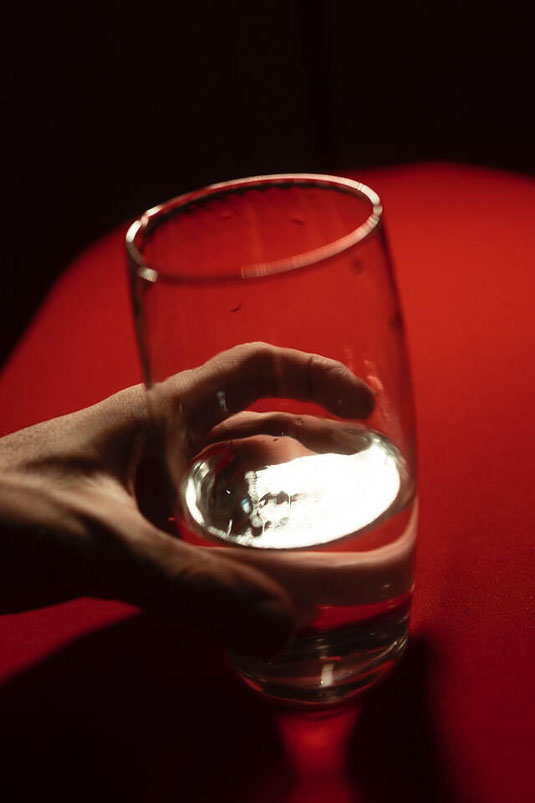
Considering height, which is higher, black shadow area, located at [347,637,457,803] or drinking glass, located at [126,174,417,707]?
drinking glass, located at [126,174,417,707]

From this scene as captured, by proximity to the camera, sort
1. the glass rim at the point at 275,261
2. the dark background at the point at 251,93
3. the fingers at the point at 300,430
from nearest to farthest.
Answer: the glass rim at the point at 275,261 < the fingers at the point at 300,430 < the dark background at the point at 251,93

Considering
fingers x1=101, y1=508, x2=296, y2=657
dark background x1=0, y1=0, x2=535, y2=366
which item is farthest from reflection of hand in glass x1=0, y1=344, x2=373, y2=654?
dark background x1=0, y1=0, x2=535, y2=366

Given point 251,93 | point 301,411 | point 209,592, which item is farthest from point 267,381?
point 251,93

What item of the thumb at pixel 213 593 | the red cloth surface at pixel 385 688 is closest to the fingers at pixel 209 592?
the thumb at pixel 213 593

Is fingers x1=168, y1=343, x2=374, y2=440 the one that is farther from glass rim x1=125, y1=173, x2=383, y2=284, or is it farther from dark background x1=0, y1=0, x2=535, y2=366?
dark background x1=0, y1=0, x2=535, y2=366

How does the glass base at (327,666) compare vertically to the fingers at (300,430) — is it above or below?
below

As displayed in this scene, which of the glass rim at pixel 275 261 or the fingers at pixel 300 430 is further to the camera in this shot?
the fingers at pixel 300 430

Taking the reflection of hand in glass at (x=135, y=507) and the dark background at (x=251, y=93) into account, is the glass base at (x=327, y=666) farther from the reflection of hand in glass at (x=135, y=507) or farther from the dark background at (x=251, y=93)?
the dark background at (x=251, y=93)

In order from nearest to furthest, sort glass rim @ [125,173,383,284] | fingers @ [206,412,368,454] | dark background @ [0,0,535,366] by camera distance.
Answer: glass rim @ [125,173,383,284] → fingers @ [206,412,368,454] → dark background @ [0,0,535,366]
